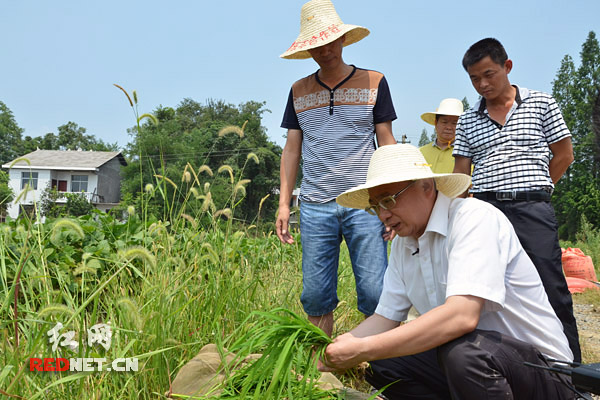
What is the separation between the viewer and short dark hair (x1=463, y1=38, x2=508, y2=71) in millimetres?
A: 2844

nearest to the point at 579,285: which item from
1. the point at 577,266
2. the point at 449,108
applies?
the point at 577,266

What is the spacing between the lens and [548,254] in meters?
2.72

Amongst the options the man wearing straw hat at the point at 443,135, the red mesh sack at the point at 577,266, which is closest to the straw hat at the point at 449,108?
the man wearing straw hat at the point at 443,135

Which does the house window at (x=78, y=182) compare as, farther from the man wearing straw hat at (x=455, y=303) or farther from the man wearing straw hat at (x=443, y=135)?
the man wearing straw hat at (x=455, y=303)

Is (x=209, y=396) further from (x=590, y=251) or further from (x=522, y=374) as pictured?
(x=590, y=251)

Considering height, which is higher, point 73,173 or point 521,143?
point 73,173

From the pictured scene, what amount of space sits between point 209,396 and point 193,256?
1.01 metres

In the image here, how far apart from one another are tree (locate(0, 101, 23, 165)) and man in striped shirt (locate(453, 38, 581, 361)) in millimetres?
76129

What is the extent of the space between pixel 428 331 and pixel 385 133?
1.55 meters

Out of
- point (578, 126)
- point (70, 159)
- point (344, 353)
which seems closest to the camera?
point (344, 353)

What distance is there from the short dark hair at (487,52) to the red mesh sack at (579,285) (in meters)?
5.28

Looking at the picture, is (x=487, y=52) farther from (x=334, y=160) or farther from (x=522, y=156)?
(x=334, y=160)

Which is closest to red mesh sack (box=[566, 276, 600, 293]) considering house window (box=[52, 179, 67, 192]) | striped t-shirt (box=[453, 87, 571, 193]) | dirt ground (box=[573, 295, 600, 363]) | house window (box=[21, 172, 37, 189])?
dirt ground (box=[573, 295, 600, 363])

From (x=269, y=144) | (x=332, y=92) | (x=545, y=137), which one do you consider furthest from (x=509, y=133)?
(x=269, y=144)
